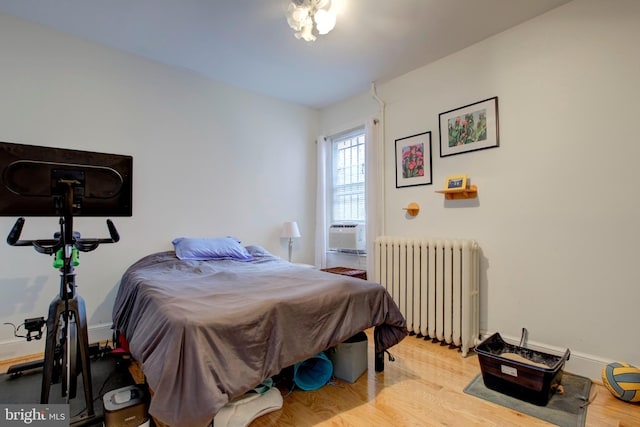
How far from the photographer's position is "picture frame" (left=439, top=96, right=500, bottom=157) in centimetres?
255

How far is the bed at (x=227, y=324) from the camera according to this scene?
3.96 ft

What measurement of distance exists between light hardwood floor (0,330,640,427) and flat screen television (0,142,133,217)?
4.03 ft

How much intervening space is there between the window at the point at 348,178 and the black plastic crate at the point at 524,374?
6.90 feet

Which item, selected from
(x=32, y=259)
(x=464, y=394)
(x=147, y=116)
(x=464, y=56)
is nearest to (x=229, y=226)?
(x=147, y=116)

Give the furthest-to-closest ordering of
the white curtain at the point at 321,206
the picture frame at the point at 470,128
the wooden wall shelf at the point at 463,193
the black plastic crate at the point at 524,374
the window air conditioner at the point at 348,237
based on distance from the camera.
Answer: the white curtain at the point at 321,206 < the window air conditioner at the point at 348,237 < the wooden wall shelf at the point at 463,193 < the picture frame at the point at 470,128 < the black plastic crate at the point at 524,374

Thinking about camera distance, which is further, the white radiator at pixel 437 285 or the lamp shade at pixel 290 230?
the lamp shade at pixel 290 230

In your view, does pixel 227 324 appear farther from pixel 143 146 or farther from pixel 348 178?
pixel 348 178

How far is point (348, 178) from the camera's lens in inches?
157

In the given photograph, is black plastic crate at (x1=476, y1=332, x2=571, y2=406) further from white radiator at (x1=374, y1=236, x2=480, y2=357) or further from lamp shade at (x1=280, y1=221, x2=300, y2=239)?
lamp shade at (x1=280, y1=221, x2=300, y2=239)

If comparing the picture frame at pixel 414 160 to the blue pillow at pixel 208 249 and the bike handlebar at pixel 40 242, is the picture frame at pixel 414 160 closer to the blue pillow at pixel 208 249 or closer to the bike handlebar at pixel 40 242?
the blue pillow at pixel 208 249

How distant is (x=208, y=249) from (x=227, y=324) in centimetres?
170

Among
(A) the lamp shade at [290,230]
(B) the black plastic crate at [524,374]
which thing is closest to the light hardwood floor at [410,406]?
(B) the black plastic crate at [524,374]

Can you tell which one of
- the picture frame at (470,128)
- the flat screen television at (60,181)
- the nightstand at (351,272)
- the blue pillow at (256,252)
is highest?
the picture frame at (470,128)

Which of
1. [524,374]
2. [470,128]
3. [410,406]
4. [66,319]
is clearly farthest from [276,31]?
[524,374]
